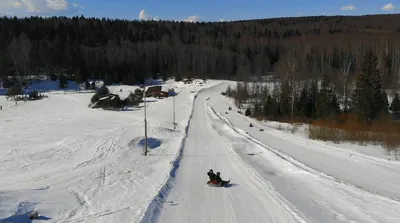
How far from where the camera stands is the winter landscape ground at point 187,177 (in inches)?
511

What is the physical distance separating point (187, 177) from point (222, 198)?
503cm

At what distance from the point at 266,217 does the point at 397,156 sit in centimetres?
1718

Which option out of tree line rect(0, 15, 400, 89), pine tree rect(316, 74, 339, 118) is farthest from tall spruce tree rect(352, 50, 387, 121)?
tree line rect(0, 15, 400, 89)

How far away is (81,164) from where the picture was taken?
25.3 meters

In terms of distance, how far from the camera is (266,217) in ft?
41.2

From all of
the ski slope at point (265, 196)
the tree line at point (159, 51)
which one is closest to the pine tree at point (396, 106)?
the tree line at point (159, 51)

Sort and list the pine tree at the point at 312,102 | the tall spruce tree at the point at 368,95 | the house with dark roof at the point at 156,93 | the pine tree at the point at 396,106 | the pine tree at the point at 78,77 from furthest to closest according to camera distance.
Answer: the pine tree at the point at 78,77
the house with dark roof at the point at 156,93
the pine tree at the point at 396,106
the pine tree at the point at 312,102
the tall spruce tree at the point at 368,95

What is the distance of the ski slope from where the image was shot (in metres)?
12.6

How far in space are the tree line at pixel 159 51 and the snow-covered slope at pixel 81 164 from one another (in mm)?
46858

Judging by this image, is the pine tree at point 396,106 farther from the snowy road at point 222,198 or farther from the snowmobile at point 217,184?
the snowmobile at point 217,184

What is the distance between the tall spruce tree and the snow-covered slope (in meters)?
22.6

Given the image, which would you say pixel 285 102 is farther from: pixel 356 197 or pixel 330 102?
pixel 356 197

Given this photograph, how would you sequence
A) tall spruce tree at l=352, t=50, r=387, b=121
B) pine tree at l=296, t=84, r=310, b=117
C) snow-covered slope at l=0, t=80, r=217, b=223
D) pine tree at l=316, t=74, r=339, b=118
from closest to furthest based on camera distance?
1. snow-covered slope at l=0, t=80, r=217, b=223
2. tall spruce tree at l=352, t=50, r=387, b=121
3. pine tree at l=316, t=74, r=339, b=118
4. pine tree at l=296, t=84, r=310, b=117

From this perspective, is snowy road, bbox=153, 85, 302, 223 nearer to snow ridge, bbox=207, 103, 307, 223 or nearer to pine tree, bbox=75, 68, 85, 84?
snow ridge, bbox=207, 103, 307, 223
